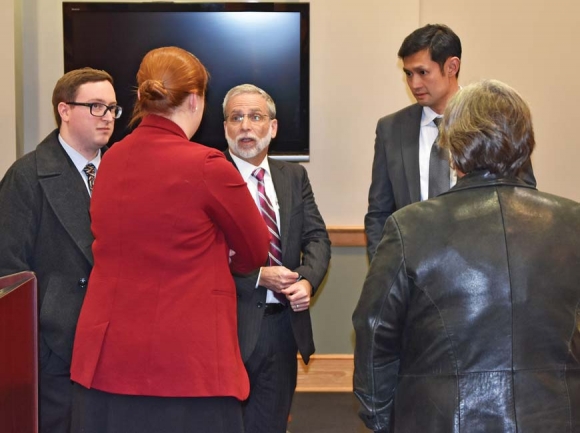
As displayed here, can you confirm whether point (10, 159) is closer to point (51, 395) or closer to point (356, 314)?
point (51, 395)

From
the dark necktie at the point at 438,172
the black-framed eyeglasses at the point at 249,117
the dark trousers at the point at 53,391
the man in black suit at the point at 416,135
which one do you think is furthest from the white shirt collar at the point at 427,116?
the dark trousers at the point at 53,391

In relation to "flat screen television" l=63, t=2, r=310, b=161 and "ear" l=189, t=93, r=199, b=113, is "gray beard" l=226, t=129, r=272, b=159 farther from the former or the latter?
"flat screen television" l=63, t=2, r=310, b=161

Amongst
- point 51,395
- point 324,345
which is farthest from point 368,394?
point 324,345

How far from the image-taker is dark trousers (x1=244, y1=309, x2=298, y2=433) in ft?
9.87

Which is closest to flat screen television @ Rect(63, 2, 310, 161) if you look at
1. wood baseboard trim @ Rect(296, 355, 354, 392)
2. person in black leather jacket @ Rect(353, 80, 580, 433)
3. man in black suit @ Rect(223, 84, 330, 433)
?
wood baseboard trim @ Rect(296, 355, 354, 392)

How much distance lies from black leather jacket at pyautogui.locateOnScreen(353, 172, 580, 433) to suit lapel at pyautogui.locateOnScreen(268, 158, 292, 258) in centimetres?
125

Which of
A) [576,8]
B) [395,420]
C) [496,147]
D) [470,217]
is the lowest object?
[395,420]

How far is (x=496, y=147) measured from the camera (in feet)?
6.06

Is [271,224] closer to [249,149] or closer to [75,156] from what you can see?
[249,149]

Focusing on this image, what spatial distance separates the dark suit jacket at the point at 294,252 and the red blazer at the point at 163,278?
768 mm

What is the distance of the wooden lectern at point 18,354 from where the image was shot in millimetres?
985

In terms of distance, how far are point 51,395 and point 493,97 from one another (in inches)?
69.2

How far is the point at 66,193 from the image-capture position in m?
2.72

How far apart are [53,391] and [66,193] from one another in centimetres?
68
